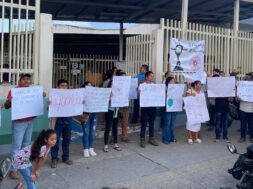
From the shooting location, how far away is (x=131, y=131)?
9.88 m

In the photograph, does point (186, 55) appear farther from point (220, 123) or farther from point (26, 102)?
point (26, 102)

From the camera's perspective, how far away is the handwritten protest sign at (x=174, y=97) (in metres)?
8.59

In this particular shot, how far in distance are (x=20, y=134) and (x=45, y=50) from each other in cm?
220

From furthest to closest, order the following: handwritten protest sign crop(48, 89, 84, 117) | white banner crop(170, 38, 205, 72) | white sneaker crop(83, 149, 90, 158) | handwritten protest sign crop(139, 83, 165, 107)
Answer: white banner crop(170, 38, 205, 72), handwritten protest sign crop(139, 83, 165, 107), white sneaker crop(83, 149, 90, 158), handwritten protest sign crop(48, 89, 84, 117)

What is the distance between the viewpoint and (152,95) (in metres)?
8.33

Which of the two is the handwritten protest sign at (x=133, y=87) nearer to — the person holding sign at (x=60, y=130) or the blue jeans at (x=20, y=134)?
the person holding sign at (x=60, y=130)

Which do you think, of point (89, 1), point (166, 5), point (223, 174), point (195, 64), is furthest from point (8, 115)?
point (166, 5)

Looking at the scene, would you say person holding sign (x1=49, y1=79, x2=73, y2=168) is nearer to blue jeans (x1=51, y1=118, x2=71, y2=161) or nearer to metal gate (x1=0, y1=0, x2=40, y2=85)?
blue jeans (x1=51, y1=118, x2=71, y2=161)

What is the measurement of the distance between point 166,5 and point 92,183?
9742 mm

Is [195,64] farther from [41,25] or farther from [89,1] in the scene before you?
[89,1]

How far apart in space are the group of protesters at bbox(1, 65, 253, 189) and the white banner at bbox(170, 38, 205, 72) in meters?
0.46

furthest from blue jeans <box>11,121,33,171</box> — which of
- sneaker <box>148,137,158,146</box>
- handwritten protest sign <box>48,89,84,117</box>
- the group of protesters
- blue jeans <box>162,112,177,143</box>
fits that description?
blue jeans <box>162,112,177,143</box>

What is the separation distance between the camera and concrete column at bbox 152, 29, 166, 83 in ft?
31.3

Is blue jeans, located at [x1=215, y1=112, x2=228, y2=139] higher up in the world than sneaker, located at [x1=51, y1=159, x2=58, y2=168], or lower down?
higher up
